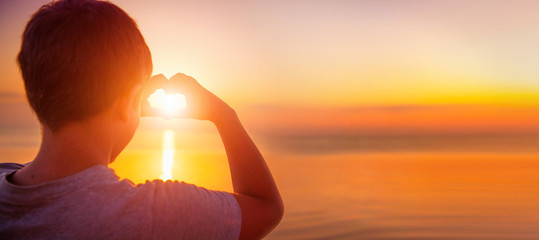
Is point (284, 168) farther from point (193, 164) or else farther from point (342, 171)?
point (193, 164)

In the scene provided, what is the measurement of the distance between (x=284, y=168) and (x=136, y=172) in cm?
232

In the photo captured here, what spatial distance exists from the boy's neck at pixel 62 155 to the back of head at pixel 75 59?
3 cm

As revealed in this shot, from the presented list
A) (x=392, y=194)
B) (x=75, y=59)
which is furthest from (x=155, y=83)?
(x=392, y=194)

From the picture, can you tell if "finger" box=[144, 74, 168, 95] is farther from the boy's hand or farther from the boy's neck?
the boy's neck

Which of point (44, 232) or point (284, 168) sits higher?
point (284, 168)

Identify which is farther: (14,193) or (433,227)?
(433,227)

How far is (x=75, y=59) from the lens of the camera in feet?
3.22

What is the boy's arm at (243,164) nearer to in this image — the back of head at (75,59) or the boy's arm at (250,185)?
the boy's arm at (250,185)

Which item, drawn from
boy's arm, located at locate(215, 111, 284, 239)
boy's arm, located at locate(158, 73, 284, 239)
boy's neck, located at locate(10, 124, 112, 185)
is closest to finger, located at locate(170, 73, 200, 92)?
boy's arm, located at locate(158, 73, 284, 239)

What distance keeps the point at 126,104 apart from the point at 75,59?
172 millimetres

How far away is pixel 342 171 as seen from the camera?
661 centimetres

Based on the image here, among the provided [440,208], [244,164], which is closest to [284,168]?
[440,208]

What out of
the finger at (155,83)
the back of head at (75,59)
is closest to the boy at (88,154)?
the back of head at (75,59)

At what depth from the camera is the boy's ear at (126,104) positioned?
1.08 metres
